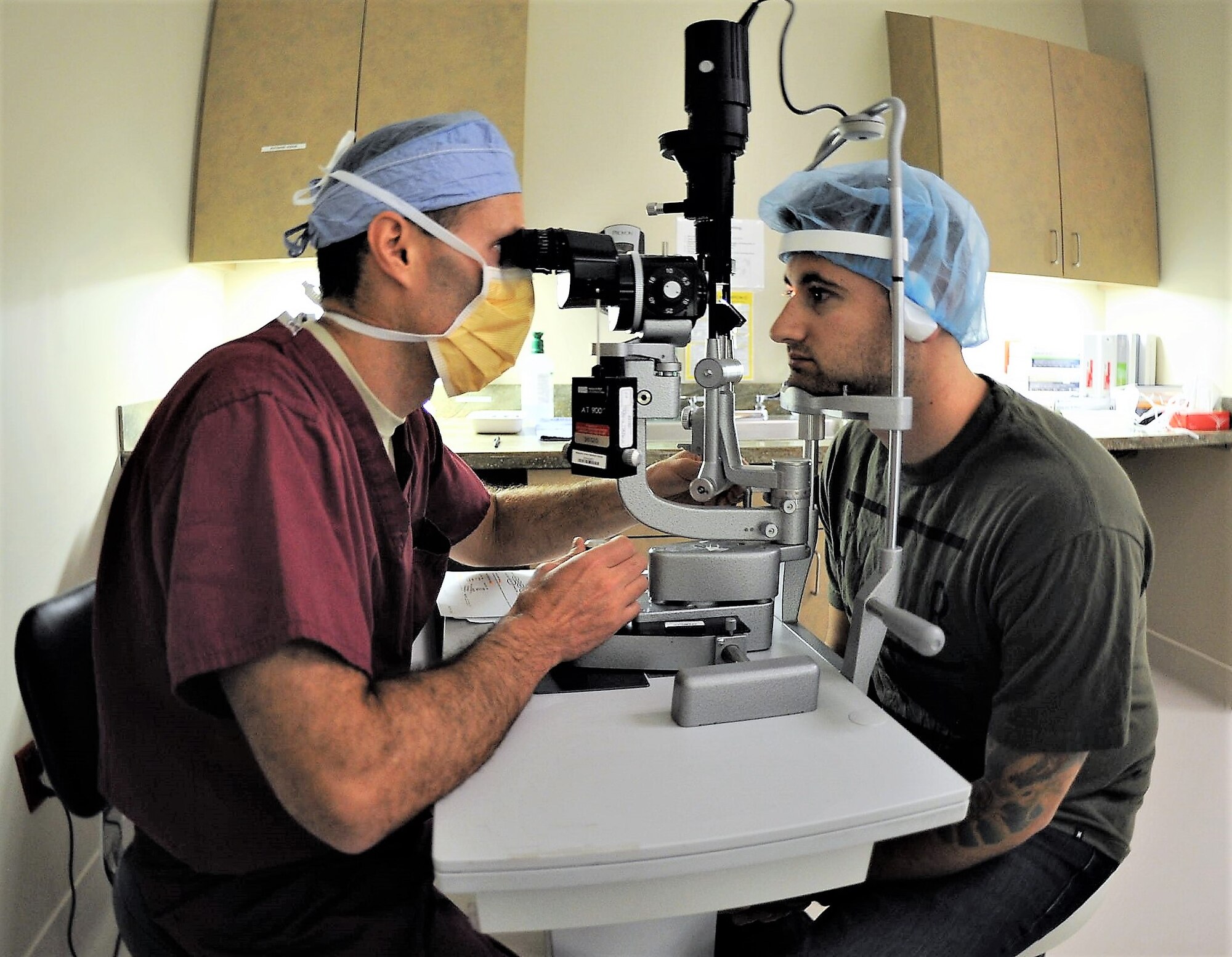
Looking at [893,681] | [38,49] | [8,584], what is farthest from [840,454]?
[38,49]

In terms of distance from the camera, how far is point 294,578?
0.77 meters

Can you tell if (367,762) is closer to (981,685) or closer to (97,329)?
(981,685)

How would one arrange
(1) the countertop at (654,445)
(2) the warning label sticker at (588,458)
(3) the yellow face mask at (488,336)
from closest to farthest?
(2) the warning label sticker at (588,458), (3) the yellow face mask at (488,336), (1) the countertop at (654,445)

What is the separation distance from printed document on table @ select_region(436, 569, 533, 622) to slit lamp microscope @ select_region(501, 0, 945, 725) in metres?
0.25

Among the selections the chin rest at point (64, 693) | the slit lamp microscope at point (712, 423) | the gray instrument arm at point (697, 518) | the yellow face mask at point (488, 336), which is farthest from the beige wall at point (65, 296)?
the gray instrument arm at point (697, 518)

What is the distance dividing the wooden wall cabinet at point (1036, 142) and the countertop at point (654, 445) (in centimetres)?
64

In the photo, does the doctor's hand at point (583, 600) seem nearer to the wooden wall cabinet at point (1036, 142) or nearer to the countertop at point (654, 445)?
the countertop at point (654, 445)

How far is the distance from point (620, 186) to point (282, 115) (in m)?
1.05

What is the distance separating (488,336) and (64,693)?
659 mm

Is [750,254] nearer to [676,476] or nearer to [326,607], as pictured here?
[676,476]

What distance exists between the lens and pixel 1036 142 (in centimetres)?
290

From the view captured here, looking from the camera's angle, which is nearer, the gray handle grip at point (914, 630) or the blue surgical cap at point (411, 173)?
the gray handle grip at point (914, 630)

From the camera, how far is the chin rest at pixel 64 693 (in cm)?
99

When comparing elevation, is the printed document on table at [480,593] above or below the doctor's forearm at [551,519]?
below
